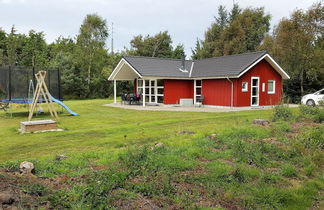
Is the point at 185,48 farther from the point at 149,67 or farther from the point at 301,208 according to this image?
the point at 301,208

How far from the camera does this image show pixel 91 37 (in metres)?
37.4

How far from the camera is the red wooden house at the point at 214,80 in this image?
61.2 ft

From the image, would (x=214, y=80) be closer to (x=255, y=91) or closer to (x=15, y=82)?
(x=255, y=91)

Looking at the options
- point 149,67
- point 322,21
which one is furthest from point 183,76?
point 322,21

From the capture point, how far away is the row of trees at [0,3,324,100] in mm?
24922

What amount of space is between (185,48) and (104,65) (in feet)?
49.8

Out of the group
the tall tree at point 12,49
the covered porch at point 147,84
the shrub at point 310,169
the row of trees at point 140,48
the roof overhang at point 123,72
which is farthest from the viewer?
the tall tree at point 12,49

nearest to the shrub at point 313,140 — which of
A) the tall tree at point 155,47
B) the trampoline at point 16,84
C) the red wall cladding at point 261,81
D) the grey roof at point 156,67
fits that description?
the red wall cladding at point 261,81

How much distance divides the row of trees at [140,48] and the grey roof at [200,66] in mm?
6998

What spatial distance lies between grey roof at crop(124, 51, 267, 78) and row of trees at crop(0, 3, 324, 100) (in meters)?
7.00

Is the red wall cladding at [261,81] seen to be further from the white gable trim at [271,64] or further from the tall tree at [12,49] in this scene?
the tall tree at [12,49]

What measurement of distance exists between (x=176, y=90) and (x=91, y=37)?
20.4 m

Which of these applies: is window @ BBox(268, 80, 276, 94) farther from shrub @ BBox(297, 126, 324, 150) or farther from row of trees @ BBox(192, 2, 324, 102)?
shrub @ BBox(297, 126, 324, 150)

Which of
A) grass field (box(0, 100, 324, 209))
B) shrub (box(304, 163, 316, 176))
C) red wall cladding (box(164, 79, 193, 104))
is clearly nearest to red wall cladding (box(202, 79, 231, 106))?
red wall cladding (box(164, 79, 193, 104))
